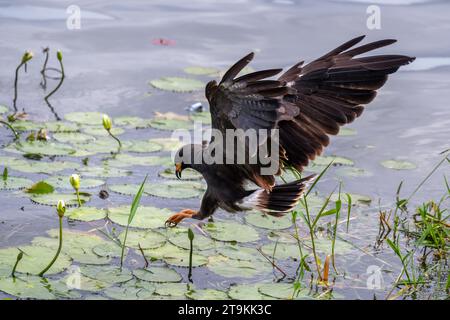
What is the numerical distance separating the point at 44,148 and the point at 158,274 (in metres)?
1.98

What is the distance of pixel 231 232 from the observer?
529cm

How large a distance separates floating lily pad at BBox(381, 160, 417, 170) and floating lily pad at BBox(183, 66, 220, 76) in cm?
220

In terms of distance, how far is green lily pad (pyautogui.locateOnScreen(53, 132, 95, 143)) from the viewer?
6492 millimetres

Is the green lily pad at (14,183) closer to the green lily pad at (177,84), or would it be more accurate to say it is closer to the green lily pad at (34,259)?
the green lily pad at (34,259)

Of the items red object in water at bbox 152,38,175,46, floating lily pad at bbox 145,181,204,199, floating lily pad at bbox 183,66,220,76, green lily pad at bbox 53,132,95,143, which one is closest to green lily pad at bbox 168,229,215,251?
floating lily pad at bbox 145,181,204,199

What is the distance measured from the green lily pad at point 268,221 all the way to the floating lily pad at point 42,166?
1.37 metres

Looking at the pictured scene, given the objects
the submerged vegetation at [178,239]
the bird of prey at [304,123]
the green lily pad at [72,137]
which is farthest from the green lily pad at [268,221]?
the green lily pad at [72,137]

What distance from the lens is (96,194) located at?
5.75 metres

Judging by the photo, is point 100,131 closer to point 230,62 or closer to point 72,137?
point 72,137

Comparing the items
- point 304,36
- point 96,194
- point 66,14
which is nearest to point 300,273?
point 96,194

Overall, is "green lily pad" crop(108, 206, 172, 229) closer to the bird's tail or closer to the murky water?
the murky water

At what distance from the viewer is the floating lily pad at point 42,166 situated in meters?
5.96

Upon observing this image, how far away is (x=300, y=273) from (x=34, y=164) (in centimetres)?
225
